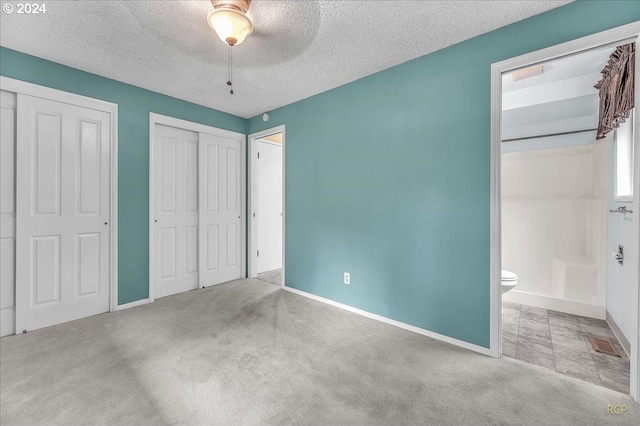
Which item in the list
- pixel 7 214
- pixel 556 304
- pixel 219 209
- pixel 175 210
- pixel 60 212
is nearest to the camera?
pixel 7 214

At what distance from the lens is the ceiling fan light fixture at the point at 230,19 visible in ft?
5.57

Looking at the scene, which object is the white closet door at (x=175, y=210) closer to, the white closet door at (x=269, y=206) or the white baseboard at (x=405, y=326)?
the white closet door at (x=269, y=206)

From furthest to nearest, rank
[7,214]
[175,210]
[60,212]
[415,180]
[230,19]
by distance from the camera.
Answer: [175,210] → [60,212] → [415,180] → [7,214] → [230,19]

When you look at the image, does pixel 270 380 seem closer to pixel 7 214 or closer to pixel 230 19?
pixel 230 19

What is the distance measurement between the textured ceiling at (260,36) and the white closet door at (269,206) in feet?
5.61

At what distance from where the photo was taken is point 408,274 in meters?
2.68

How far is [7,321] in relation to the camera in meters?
2.51

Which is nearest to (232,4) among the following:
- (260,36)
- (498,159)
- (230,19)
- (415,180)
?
(230,19)

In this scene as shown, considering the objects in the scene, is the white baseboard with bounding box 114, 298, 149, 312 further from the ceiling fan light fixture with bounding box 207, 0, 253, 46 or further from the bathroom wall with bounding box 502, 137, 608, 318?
the bathroom wall with bounding box 502, 137, 608, 318

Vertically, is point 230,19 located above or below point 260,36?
below

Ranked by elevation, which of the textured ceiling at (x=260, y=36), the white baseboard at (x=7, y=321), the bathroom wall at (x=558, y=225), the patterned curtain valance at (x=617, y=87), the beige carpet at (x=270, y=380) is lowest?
the beige carpet at (x=270, y=380)

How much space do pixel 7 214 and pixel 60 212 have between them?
0.35 m

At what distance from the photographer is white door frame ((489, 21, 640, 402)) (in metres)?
1.71

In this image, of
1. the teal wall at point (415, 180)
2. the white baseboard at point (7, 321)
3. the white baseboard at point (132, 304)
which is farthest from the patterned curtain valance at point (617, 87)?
the white baseboard at point (7, 321)
